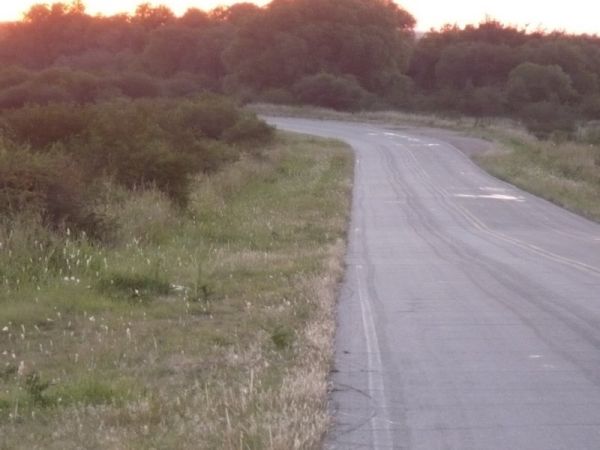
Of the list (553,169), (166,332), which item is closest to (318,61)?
(553,169)

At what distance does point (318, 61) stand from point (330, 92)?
7.26 meters

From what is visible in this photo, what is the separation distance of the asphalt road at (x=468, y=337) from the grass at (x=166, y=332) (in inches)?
16.5

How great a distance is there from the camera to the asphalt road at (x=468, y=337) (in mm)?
7852

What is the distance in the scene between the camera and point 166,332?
1132cm

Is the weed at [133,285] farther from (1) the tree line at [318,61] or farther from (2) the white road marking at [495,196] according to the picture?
(1) the tree line at [318,61]

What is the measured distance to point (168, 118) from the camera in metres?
33.5

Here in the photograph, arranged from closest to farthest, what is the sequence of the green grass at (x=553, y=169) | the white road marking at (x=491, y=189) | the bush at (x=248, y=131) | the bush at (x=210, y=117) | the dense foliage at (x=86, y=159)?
the dense foliage at (x=86, y=159) < the green grass at (x=553, y=169) < the white road marking at (x=491, y=189) < the bush at (x=248, y=131) < the bush at (x=210, y=117)

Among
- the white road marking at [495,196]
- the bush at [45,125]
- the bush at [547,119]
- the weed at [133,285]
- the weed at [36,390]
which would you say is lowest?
the white road marking at [495,196]

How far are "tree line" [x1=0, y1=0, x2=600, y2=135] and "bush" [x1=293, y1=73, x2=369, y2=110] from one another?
76 mm

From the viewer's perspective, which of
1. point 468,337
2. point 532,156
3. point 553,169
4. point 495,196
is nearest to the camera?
point 468,337

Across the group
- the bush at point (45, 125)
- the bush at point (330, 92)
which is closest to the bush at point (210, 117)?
the bush at point (45, 125)

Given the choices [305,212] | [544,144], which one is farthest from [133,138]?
[544,144]

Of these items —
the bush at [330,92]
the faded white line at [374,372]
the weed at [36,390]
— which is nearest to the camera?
the faded white line at [374,372]

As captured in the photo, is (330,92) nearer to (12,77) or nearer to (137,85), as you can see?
(137,85)
